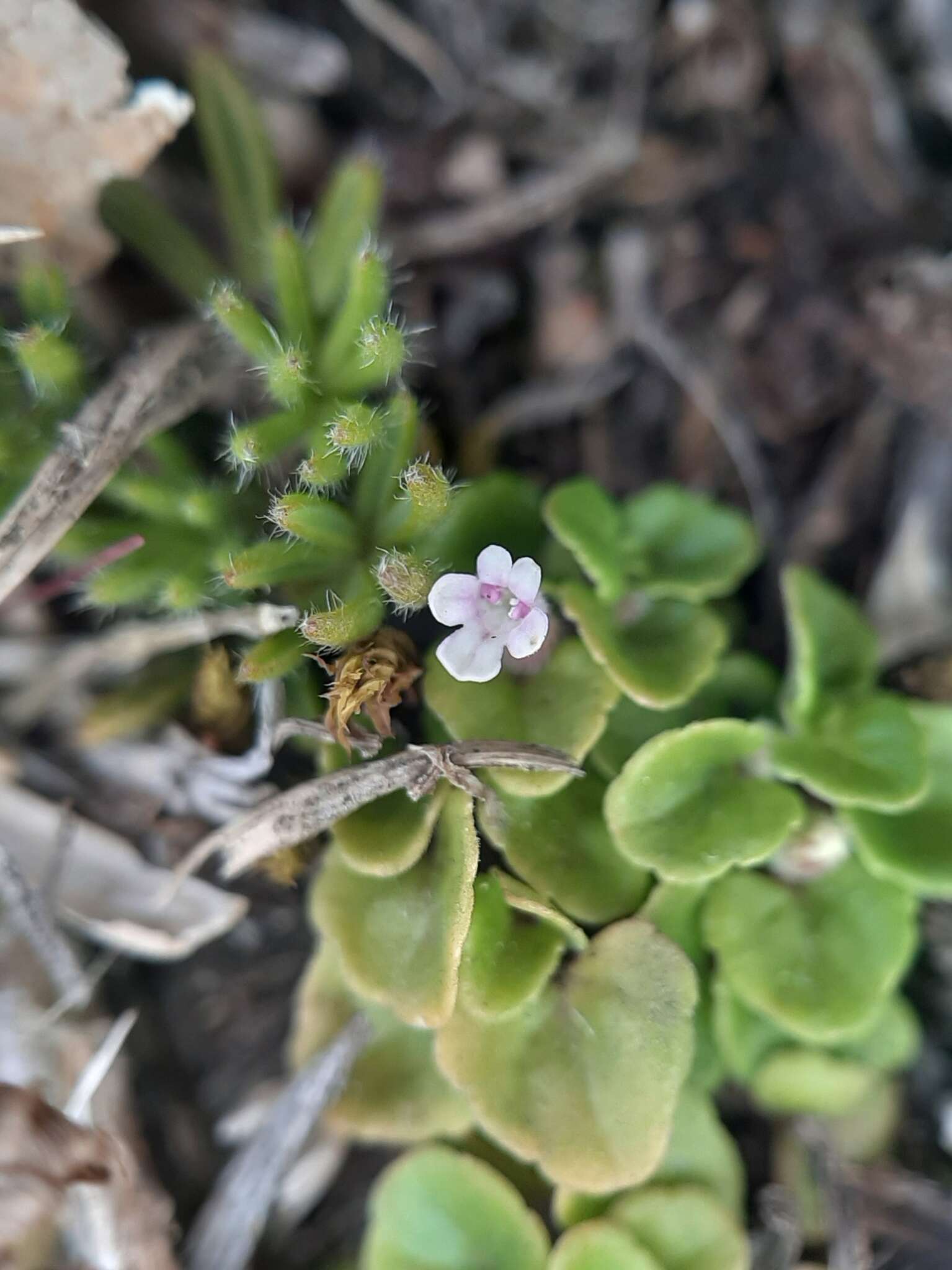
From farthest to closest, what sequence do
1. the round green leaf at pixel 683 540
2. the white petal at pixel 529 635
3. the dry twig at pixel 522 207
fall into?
the dry twig at pixel 522 207 → the round green leaf at pixel 683 540 → the white petal at pixel 529 635

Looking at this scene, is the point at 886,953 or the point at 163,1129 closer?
the point at 886,953

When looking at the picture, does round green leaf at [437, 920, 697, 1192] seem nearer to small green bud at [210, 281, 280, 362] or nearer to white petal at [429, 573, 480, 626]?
white petal at [429, 573, 480, 626]

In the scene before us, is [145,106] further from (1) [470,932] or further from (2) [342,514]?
(1) [470,932]

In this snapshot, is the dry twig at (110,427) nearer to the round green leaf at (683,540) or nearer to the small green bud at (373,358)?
the small green bud at (373,358)

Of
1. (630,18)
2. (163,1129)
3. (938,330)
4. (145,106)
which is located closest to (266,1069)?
(163,1129)

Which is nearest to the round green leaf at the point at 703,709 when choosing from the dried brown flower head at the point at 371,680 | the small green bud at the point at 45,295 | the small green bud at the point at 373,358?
the dried brown flower head at the point at 371,680

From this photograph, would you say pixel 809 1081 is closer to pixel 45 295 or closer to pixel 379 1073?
pixel 379 1073
